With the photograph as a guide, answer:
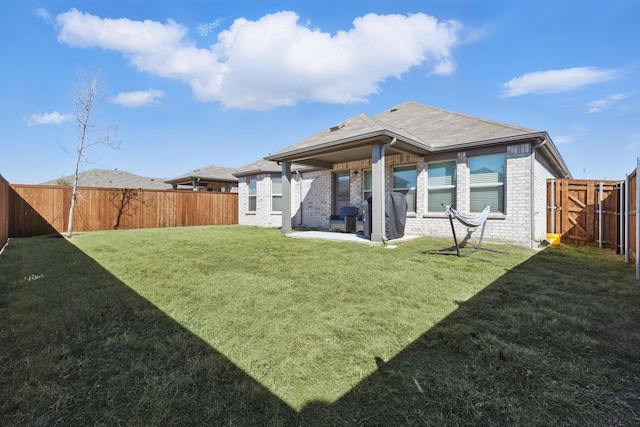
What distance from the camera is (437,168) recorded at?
29.5 ft

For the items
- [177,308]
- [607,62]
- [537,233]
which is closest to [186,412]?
[177,308]

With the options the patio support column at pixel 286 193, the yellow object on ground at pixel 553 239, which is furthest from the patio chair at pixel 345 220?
the yellow object on ground at pixel 553 239

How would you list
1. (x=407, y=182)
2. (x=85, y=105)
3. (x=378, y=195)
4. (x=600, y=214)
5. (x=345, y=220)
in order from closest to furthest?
1. (x=378, y=195)
2. (x=600, y=214)
3. (x=407, y=182)
4. (x=345, y=220)
5. (x=85, y=105)

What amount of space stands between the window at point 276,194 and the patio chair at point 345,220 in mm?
3731

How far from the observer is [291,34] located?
11.3m

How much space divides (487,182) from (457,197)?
0.90 meters

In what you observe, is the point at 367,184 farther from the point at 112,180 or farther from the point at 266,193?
the point at 112,180

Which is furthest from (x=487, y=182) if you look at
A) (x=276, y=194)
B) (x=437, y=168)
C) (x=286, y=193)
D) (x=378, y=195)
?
(x=276, y=194)

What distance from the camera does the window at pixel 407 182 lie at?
9461 millimetres

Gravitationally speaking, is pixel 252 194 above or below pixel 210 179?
below

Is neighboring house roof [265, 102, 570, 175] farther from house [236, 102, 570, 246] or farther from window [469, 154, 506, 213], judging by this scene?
window [469, 154, 506, 213]

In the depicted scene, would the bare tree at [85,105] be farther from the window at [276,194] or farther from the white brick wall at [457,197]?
the white brick wall at [457,197]

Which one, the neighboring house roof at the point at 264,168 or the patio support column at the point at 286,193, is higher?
the neighboring house roof at the point at 264,168

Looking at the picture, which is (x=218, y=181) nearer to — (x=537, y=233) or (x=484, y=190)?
(x=484, y=190)
